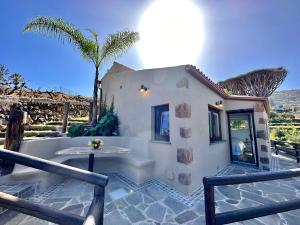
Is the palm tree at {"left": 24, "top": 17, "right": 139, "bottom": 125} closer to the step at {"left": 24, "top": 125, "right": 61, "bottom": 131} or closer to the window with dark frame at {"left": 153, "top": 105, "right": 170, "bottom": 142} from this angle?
the window with dark frame at {"left": 153, "top": 105, "right": 170, "bottom": 142}

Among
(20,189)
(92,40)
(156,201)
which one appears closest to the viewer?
(20,189)

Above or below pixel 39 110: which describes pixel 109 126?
below

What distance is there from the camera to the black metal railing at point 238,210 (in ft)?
5.45

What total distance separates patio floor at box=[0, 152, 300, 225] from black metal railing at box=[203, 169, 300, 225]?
155 cm

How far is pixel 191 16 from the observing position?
580cm

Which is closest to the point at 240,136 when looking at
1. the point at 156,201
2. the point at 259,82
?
the point at 156,201

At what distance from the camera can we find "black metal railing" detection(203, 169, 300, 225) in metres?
1.66

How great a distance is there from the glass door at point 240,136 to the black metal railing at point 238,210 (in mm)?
5654

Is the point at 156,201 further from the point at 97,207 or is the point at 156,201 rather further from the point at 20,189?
the point at 20,189

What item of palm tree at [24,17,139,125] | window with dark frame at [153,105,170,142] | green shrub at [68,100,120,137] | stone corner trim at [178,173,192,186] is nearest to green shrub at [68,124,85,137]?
green shrub at [68,100,120,137]

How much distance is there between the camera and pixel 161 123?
17.4 feet

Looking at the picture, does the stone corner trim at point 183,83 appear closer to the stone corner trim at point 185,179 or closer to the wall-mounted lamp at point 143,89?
the wall-mounted lamp at point 143,89

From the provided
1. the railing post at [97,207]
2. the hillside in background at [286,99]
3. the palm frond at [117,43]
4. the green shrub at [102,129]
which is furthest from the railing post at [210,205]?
the hillside in background at [286,99]

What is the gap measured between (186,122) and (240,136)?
15.2ft
